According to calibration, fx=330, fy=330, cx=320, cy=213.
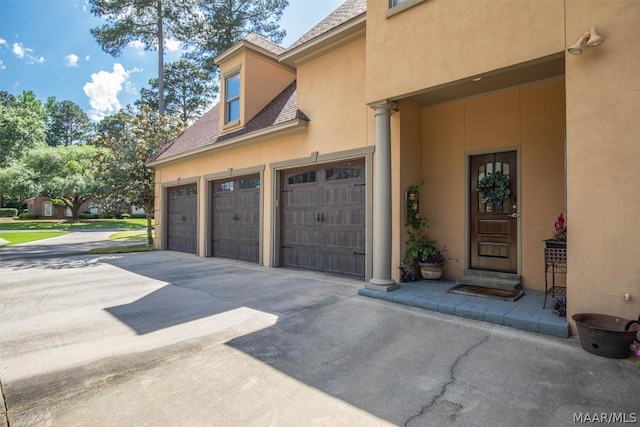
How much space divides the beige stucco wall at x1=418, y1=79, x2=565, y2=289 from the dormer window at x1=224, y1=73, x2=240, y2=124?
18.7ft

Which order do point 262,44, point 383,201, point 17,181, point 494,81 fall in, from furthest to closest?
point 17,181 < point 262,44 < point 383,201 < point 494,81

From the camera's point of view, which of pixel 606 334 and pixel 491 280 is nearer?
pixel 606 334

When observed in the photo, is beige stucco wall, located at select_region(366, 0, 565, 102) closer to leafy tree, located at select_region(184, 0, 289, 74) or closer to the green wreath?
the green wreath

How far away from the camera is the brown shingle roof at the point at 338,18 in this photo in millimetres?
6493

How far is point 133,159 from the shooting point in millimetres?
12828

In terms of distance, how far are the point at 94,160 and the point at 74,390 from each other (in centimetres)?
1270

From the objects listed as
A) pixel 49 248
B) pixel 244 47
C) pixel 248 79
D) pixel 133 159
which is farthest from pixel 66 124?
pixel 248 79

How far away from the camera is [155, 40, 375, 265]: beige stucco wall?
6.25m

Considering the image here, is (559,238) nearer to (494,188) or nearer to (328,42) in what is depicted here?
(494,188)

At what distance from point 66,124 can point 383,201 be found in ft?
198

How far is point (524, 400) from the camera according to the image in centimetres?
230

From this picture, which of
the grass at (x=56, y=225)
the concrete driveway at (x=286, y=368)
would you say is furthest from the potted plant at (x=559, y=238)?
the grass at (x=56, y=225)

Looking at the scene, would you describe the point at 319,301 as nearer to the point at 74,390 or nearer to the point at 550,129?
the point at 74,390

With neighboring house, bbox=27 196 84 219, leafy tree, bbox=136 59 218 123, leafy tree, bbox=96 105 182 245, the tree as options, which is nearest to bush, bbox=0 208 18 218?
neighboring house, bbox=27 196 84 219
